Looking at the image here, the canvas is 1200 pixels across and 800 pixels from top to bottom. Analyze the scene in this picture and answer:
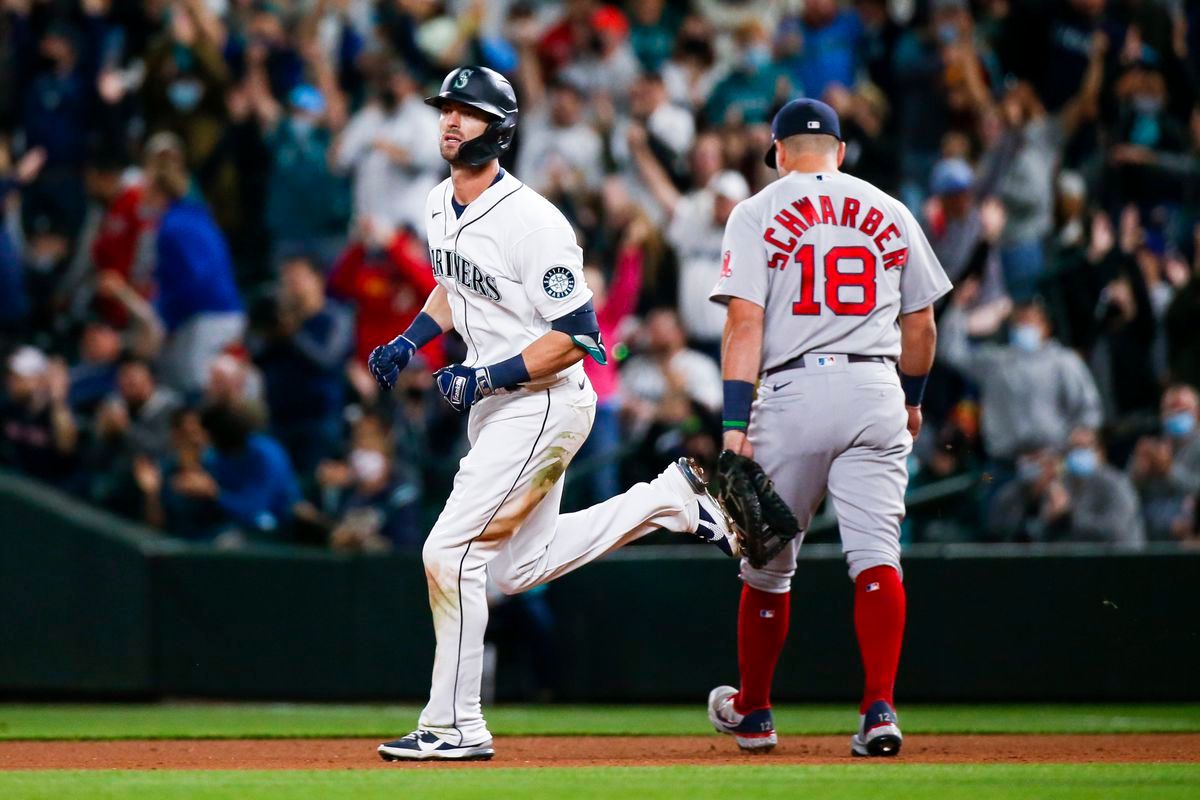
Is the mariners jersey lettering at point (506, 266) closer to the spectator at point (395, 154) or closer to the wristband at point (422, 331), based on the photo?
the wristband at point (422, 331)

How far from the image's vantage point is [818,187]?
22.6 ft

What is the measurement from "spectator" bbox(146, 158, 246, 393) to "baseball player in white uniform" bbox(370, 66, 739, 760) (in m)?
6.19

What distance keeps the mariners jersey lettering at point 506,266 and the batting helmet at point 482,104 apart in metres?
0.14

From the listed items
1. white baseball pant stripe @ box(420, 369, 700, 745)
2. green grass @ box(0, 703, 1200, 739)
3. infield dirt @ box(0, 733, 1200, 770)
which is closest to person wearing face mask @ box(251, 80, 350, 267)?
green grass @ box(0, 703, 1200, 739)

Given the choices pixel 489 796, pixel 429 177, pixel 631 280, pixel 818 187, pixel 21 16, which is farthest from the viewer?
pixel 21 16

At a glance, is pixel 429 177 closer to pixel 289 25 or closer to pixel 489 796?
pixel 289 25

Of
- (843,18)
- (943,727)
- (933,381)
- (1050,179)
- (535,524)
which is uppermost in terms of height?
(843,18)

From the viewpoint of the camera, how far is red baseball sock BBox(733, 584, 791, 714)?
7.16 m

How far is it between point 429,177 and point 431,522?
3171 millimetres

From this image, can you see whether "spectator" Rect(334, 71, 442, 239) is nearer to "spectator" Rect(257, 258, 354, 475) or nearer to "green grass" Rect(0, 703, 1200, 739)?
"spectator" Rect(257, 258, 354, 475)

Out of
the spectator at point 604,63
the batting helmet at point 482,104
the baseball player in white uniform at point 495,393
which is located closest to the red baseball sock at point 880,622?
the baseball player in white uniform at point 495,393

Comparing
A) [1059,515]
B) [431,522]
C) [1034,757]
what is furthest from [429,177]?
[1034,757]

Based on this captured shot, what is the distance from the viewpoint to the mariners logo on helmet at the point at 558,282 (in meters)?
6.66

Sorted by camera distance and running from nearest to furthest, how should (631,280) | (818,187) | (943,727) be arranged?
(818,187), (943,727), (631,280)
